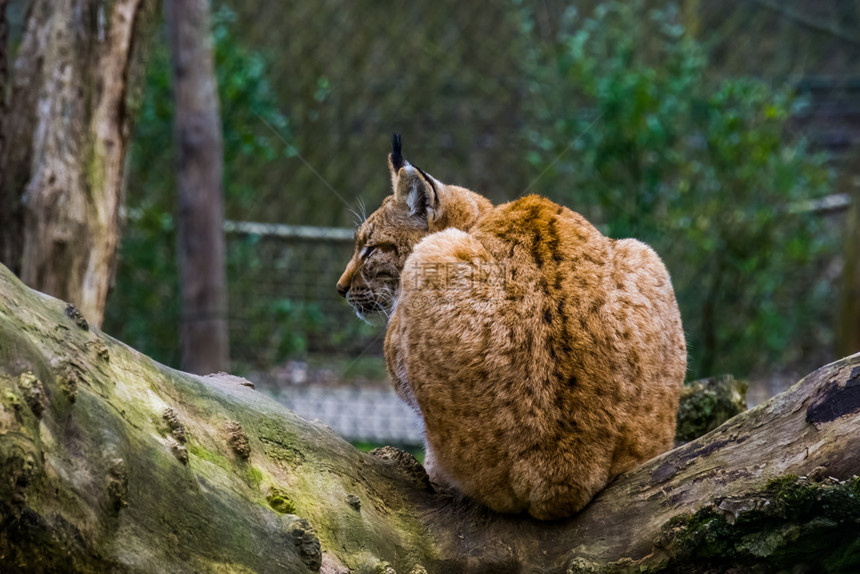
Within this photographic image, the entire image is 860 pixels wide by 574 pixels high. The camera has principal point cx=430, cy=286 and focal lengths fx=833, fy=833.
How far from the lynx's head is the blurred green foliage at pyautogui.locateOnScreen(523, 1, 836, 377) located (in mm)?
2638

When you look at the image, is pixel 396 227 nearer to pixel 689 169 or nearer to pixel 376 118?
pixel 689 169

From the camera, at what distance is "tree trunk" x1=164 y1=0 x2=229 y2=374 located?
5.64 meters

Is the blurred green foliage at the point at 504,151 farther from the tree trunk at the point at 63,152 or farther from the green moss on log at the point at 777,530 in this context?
the green moss on log at the point at 777,530

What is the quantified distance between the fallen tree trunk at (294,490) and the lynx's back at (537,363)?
16 cm

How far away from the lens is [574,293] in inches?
112

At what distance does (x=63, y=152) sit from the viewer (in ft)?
14.5

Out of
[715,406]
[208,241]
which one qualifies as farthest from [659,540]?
[208,241]

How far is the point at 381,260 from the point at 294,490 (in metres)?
1.46

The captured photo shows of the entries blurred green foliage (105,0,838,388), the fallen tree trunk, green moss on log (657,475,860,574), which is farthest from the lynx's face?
blurred green foliage (105,0,838,388)

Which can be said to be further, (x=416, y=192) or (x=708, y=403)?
(x=708, y=403)

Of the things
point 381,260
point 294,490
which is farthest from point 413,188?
point 294,490

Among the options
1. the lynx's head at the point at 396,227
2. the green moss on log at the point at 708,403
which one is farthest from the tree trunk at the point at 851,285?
the lynx's head at the point at 396,227

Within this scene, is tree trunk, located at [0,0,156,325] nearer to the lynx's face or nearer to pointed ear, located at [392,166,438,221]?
the lynx's face

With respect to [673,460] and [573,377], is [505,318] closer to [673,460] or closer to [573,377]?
[573,377]
